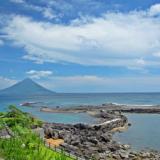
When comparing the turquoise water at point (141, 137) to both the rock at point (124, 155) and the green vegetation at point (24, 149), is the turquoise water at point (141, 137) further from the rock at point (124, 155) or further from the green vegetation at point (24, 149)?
the green vegetation at point (24, 149)

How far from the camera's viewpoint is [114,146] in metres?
37.7

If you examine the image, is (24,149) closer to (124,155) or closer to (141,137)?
(124,155)

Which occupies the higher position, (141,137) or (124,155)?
(141,137)

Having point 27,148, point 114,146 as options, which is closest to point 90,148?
point 114,146

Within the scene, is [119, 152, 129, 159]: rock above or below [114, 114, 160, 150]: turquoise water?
below

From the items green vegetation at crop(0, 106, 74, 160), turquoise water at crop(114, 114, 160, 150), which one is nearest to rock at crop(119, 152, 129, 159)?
turquoise water at crop(114, 114, 160, 150)

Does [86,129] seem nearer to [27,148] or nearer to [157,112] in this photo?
[27,148]

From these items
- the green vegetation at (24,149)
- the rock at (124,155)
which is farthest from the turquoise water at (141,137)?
the green vegetation at (24,149)

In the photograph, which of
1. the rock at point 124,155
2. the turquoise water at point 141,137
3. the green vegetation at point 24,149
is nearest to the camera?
the green vegetation at point 24,149

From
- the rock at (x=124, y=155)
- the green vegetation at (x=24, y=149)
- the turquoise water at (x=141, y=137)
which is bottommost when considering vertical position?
the rock at (x=124, y=155)

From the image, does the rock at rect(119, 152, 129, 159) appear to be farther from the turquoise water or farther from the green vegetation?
the green vegetation

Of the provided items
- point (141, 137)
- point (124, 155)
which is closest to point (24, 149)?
point (124, 155)

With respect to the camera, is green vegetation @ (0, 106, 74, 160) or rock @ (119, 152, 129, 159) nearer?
green vegetation @ (0, 106, 74, 160)

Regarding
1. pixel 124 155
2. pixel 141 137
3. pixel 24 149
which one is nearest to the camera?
pixel 24 149
